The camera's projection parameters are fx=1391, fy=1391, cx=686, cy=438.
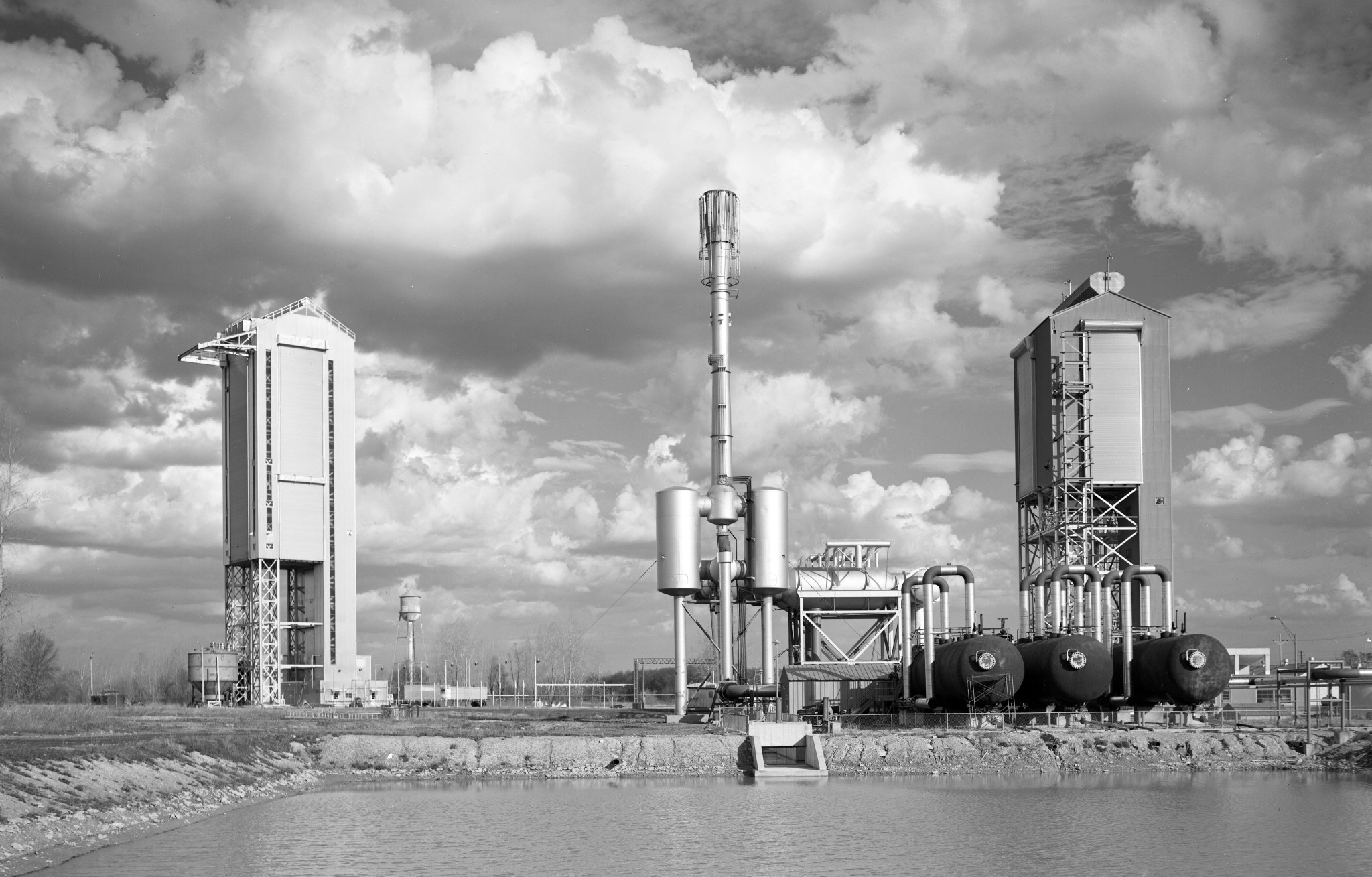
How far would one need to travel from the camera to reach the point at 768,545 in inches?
3600

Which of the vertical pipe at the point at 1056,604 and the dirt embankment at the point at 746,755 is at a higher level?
the vertical pipe at the point at 1056,604

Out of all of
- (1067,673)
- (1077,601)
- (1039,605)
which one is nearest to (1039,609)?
(1039,605)

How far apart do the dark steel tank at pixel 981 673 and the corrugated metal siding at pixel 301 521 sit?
6895cm

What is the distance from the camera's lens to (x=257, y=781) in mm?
51656

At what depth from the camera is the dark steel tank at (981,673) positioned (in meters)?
66.0

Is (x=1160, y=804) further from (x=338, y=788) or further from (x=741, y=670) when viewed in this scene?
(x=741, y=670)

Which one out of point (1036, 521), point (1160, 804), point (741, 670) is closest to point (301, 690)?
point (741, 670)

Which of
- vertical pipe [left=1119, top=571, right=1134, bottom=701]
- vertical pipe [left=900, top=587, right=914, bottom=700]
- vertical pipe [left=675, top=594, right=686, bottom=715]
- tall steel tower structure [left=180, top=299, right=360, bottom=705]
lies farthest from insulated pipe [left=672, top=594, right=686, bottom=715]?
tall steel tower structure [left=180, top=299, right=360, bottom=705]

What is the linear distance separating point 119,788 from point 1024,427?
70.4 meters

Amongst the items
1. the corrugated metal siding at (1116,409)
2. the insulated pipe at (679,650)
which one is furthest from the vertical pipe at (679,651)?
the corrugated metal siding at (1116,409)

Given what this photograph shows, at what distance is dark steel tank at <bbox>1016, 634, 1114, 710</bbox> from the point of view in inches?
2606

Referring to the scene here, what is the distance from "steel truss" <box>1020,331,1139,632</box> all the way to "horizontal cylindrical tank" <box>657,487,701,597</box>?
23.4 m

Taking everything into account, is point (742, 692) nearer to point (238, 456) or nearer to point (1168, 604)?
point (1168, 604)

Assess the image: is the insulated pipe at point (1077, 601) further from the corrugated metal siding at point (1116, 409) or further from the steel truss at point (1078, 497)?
the corrugated metal siding at point (1116, 409)
